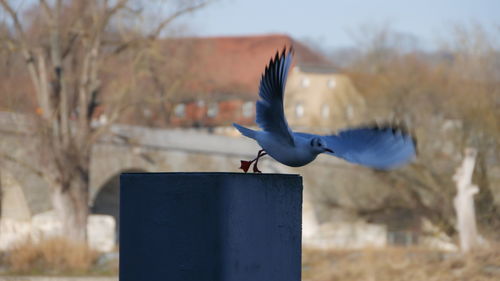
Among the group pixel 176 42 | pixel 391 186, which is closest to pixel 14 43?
pixel 391 186

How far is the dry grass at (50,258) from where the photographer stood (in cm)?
1477

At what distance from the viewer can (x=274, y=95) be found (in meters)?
3.39

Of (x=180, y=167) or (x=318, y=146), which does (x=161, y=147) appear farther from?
(x=318, y=146)

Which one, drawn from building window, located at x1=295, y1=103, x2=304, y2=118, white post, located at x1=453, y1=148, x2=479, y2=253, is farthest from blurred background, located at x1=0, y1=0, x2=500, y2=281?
building window, located at x1=295, y1=103, x2=304, y2=118

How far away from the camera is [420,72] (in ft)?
95.7

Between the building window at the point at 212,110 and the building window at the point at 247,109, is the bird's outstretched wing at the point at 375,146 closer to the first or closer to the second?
the building window at the point at 247,109

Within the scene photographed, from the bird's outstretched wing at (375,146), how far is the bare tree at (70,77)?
19066 mm

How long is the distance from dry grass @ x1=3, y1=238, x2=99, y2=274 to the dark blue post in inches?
463

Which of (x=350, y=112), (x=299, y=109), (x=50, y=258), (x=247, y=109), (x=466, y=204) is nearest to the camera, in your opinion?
(x=50, y=258)

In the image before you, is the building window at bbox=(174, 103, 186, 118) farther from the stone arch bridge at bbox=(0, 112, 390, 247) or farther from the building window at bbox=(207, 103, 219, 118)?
the stone arch bridge at bbox=(0, 112, 390, 247)

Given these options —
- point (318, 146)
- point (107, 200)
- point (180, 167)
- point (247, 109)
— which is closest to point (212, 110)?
point (247, 109)

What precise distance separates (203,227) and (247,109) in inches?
1825

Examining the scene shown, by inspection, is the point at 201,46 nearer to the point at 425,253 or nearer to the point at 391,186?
the point at 391,186

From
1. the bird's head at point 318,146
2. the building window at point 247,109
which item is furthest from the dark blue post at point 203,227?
the building window at point 247,109
